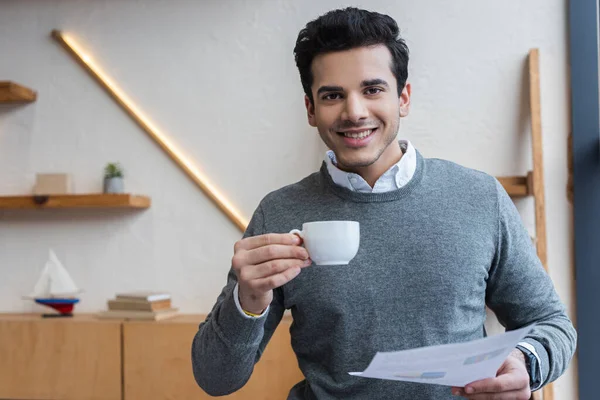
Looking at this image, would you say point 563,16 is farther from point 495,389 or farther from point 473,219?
point 495,389

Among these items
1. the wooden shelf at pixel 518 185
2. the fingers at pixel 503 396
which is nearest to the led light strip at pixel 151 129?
the wooden shelf at pixel 518 185

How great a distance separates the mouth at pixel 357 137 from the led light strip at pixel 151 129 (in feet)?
4.43

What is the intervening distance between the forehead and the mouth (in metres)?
0.10

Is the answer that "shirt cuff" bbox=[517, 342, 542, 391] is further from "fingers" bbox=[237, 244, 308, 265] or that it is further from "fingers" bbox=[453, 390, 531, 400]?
"fingers" bbox=[237, 244, 308, 265]

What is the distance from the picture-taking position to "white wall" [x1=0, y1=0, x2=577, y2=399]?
2449mm

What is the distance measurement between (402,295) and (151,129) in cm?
175

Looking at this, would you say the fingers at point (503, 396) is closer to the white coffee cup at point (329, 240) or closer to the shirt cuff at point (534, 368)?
the shirt cuff at point (534, 368)

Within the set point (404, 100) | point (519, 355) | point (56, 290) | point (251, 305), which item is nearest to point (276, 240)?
point (251, 305)

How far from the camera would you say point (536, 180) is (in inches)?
90.3

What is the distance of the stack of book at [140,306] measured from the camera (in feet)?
8.43

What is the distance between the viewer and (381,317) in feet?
4.46

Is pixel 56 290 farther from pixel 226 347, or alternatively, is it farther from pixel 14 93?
pixel 226 347

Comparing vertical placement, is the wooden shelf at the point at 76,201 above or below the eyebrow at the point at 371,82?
below

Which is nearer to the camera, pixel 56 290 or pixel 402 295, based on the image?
pixel 402 295
